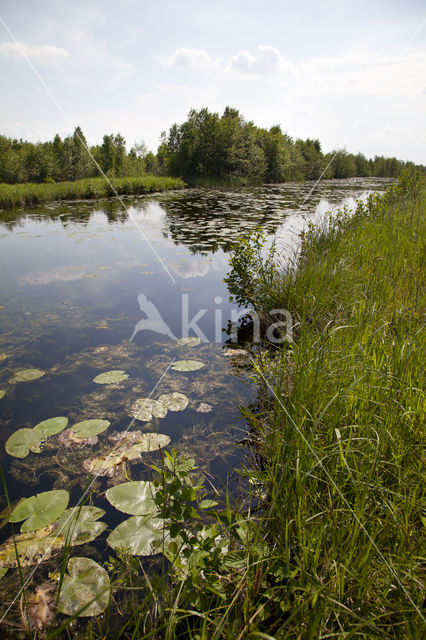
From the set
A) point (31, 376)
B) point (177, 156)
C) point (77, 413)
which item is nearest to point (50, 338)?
point (31, 376)

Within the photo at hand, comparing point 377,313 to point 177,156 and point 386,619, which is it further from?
point 177,156

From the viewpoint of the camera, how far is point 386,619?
88 cm

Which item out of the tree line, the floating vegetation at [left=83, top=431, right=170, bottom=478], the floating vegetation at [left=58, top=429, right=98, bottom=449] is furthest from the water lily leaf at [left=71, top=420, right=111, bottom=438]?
the tree line

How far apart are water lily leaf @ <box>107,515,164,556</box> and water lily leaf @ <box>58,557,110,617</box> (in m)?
0.11

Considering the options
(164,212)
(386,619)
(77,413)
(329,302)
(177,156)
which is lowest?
(77,413)

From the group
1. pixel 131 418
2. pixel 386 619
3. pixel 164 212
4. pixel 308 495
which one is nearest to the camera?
pixel 386 619

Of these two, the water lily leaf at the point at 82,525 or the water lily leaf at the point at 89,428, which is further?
the water lily leaf at the point at 89,428

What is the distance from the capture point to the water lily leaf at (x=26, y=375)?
2.57m

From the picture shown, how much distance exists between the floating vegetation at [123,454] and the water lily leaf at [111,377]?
64 cm

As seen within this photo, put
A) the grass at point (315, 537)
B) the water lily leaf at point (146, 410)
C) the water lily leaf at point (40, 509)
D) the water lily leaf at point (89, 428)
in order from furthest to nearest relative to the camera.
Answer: the water lily leaf at point (146, 410) → the water lily leaf at point (89, 428) → the water lily leaf at point (40, 509) → the grass at point (315, 537)

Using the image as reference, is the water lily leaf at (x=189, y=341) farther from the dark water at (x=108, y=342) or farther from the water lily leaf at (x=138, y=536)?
the water lily leaf at (x=138, y=536)

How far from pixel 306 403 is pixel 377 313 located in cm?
102

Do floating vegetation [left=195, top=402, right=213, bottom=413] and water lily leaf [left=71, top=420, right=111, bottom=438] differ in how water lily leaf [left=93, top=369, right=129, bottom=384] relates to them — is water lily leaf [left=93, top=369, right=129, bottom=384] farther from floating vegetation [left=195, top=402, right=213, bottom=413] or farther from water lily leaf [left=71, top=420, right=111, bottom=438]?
floating vegetation [left=195, top=402, right=213, bottom=413]

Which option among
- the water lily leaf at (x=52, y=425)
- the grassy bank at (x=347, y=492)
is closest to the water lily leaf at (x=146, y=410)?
the water lily leaf at (x=52, y=425)
